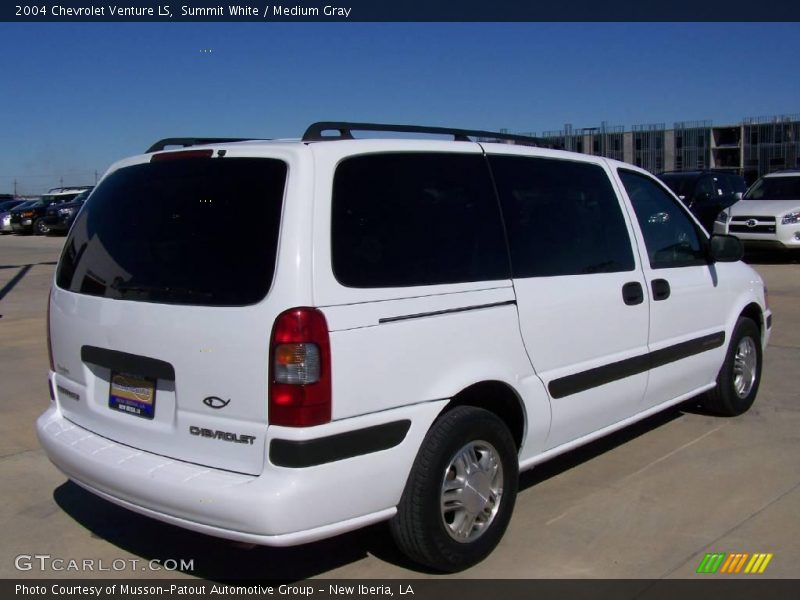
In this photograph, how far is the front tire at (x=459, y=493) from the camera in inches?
136

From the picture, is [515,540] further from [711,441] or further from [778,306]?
[778,306]

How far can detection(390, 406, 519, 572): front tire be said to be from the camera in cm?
345

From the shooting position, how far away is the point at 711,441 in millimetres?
5457

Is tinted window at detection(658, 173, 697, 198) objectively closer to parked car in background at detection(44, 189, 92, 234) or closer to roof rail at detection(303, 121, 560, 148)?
roof rail at detection(303, 121, 560, 148)

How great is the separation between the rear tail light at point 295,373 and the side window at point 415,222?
258 mm

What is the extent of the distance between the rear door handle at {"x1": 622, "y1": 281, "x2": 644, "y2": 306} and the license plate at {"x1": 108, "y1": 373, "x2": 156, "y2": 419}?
252 cm

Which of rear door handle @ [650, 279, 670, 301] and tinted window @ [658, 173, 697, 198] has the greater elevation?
tinted window @ [658, 173, 697, 198]

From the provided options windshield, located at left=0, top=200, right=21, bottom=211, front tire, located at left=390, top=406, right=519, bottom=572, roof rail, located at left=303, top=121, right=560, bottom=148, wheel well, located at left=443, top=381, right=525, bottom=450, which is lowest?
front tire, located at left=390, top=406, right=519, bottom=572

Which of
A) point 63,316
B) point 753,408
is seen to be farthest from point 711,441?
point 63,316

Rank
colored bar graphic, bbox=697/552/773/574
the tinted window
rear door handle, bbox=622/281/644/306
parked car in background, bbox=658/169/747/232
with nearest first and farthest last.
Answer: colored bar graphic, bbox=697/552/773/574 → rear door handle, bbox=622/281/644/306 → parked car in background, bbox=658/169/747/232 → the tinted window

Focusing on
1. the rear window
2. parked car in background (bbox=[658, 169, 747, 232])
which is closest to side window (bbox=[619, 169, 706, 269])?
the rear window

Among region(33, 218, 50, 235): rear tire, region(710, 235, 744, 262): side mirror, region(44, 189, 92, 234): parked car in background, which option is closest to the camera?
region(710, 235, 744, 262): side mirror

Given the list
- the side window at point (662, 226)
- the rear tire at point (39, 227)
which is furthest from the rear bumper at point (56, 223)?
the side window at point (662, 226)

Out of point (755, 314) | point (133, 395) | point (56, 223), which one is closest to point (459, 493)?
point (133, 395)
